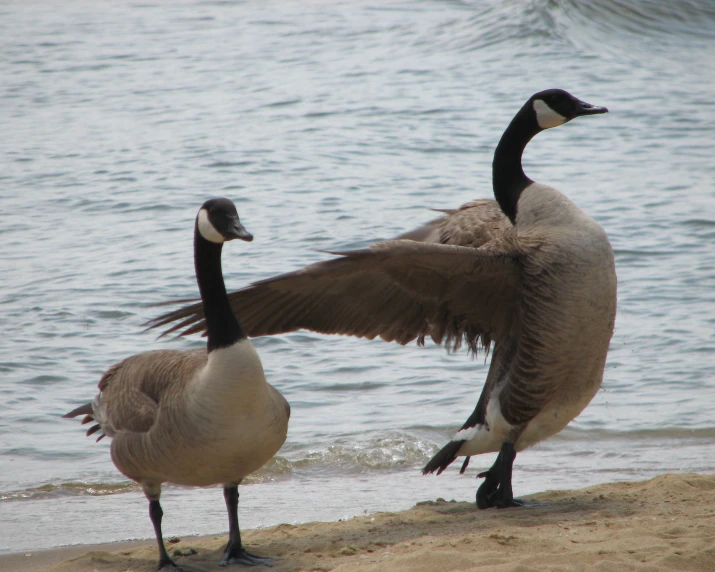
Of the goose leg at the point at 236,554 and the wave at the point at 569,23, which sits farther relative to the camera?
the wave at the point at 569,23

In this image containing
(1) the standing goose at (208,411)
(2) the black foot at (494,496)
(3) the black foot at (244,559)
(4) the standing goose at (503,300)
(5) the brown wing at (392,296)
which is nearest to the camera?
(1) the standing goose at (208,411)

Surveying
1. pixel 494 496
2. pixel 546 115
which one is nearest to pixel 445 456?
pixel 494 496

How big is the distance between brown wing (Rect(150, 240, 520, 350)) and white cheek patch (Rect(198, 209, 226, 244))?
15.8 inches

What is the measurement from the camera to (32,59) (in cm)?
2166

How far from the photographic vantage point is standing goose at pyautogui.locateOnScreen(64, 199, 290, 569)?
4422mm

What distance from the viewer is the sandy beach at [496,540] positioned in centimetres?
413

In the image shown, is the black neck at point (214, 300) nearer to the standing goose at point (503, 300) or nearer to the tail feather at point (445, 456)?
the standing goose at point (503, 300)

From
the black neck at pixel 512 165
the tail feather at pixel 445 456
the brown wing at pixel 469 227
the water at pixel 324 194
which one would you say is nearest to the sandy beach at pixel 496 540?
the tail feather at pixel 445 456

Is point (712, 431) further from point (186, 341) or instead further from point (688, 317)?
point (186, 341)

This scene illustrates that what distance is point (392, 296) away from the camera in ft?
18.0

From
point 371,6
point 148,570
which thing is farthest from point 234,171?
point 371,6

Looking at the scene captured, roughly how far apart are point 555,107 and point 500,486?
224 centimetres

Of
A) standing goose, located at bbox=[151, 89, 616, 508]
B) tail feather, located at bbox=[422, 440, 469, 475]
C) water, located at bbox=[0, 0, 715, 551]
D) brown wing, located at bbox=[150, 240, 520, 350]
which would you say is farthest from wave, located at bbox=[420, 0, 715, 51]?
tail feather, located at bbox=[422, 440, 469, 475]

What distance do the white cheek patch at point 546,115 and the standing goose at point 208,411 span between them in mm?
2179
